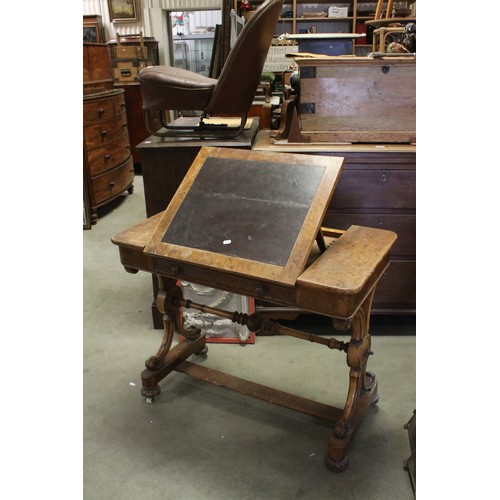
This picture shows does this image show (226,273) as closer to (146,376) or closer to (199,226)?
(199,226)

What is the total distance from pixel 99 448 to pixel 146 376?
13.3 inches

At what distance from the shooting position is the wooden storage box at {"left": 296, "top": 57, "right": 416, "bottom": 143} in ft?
7.00

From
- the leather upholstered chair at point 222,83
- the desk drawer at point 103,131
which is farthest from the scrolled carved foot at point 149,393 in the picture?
the desk drawer at point 103,131

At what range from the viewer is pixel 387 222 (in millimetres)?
2260

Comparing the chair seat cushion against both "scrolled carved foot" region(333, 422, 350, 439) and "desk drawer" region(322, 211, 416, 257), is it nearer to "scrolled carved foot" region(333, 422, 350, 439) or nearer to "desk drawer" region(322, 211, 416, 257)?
"desk drawer" region(322, 211, 416, 257)

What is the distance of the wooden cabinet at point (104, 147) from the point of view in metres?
4.08

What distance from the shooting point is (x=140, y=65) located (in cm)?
584

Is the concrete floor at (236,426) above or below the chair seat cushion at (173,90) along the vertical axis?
below

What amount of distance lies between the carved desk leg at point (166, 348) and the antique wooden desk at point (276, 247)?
0.31m

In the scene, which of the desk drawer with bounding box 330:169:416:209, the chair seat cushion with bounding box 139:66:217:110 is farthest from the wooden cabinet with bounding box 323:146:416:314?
the chair seat cushion with bounding box 139:66:217:110

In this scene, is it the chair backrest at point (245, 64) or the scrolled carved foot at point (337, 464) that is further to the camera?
the chair backrest at point (245, 64)

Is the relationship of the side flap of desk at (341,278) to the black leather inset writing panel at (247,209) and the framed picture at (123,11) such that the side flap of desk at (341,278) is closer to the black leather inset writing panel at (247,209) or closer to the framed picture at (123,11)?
the black leather inset writing panel at (247,209)

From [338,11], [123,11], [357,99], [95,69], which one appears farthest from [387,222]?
[123,11]

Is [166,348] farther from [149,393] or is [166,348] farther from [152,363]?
[149,393]
